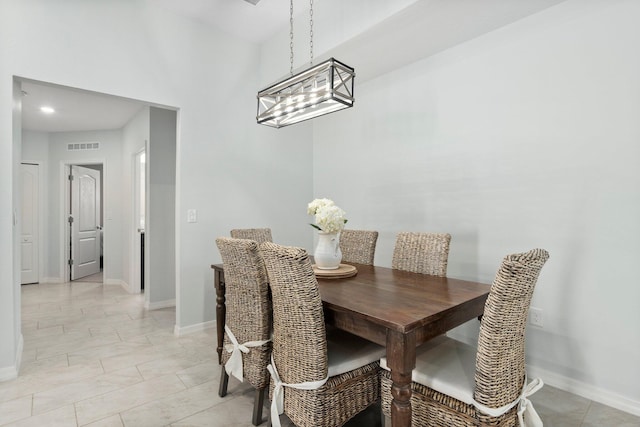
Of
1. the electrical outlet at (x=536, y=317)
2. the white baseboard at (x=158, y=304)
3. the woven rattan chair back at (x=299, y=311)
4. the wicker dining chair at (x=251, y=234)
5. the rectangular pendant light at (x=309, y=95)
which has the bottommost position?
the white baseboard at (x=158, y=304)

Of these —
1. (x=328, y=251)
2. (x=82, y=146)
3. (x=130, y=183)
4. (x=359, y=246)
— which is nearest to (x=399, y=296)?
(x=328, y=251)

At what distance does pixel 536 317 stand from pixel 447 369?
52.7 inches

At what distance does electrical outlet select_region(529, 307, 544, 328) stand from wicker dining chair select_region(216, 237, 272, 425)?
188 centimetres

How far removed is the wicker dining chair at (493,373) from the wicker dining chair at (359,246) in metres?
1.23

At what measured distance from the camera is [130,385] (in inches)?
88.0

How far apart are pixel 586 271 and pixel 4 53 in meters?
4.14

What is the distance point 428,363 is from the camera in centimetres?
151

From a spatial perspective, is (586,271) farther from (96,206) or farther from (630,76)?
(96,206)

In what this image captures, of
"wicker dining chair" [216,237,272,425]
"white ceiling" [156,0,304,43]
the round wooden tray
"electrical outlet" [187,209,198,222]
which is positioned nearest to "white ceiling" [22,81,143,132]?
"white ceiling" [156,0,304,43]

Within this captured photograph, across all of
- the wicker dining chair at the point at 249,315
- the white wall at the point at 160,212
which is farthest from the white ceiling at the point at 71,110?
the wicker dining chair at the point at 249,315

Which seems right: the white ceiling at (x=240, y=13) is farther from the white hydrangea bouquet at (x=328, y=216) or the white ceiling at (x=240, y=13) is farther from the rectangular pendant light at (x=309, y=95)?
the white hydrangea bouquet at (x=328, y=216)

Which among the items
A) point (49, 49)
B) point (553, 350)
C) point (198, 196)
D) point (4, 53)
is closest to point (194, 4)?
point (49, 49)

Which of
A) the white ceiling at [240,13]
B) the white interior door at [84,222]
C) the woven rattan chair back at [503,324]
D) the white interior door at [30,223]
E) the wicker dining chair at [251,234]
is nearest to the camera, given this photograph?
the woven rattan chair back at [503,324]

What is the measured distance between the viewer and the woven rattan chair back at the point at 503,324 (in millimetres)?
1221
